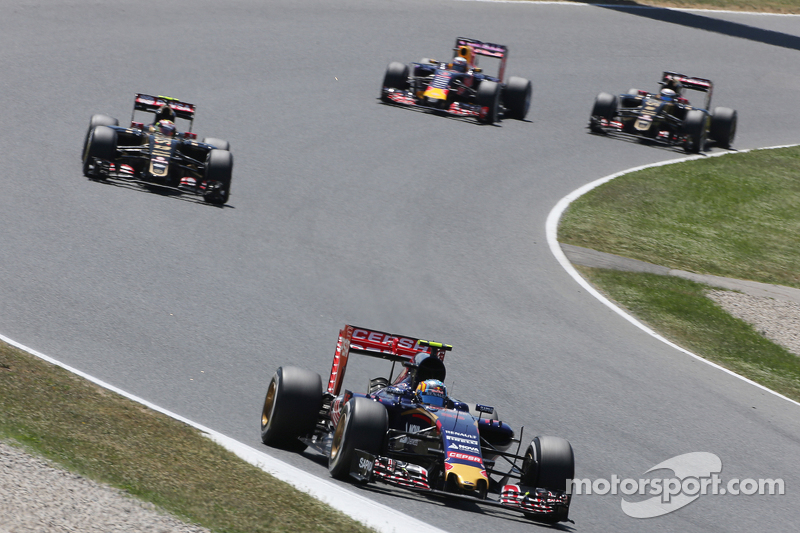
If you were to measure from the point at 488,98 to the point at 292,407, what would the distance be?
55.7 feet

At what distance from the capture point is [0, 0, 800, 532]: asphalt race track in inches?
427

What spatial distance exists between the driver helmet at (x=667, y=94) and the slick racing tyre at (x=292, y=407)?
59.6 feet

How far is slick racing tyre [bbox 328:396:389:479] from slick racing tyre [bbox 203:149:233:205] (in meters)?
8.85

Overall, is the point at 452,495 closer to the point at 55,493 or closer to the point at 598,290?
the point at 55,493

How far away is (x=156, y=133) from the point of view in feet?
56.6

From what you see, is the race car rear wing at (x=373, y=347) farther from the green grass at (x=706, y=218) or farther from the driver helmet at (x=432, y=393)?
the green grass at (x=706, y=218)

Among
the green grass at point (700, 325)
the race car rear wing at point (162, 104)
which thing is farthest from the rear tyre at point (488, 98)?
the race car rear wing at point (162, 104)

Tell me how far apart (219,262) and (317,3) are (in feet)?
64.4

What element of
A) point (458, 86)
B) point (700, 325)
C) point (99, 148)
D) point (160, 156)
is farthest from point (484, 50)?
point (700, 325)

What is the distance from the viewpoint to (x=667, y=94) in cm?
2531

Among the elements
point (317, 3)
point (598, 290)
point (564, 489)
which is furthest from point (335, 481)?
point (317, 3)

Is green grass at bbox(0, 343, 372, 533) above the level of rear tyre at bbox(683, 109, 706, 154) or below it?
below

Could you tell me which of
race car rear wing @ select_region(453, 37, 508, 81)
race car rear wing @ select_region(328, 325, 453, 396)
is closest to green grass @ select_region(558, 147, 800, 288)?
race car rear wing @ select_region(453, 37, 508, 81)

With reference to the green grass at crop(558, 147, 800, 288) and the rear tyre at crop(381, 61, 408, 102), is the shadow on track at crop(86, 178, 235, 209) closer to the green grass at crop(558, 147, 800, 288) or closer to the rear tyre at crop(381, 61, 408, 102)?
the green grass at crop(558, 147, 800, 288)
